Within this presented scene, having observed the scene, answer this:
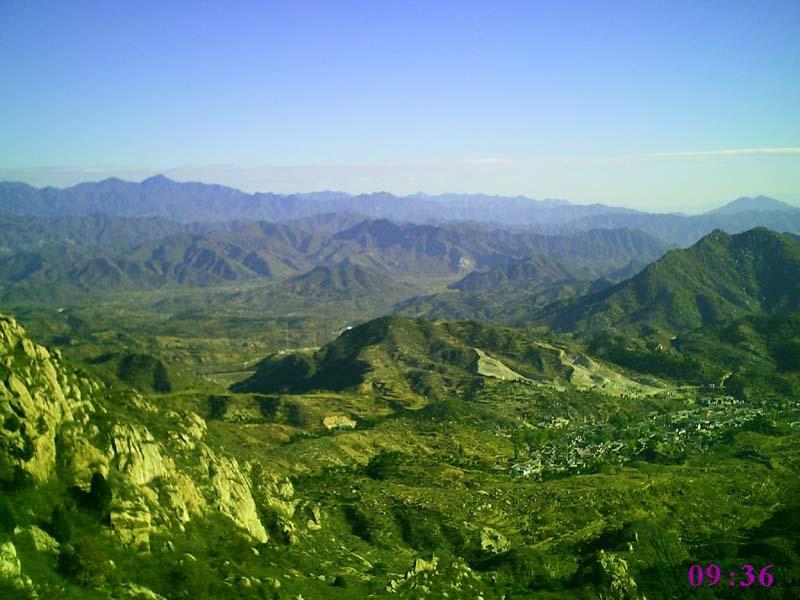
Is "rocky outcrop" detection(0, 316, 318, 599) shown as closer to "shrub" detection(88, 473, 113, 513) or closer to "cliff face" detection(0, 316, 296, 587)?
"cliff face" detection(0, 316, 296, 587)

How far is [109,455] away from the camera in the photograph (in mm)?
48625

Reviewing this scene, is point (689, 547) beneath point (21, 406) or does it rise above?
beneath

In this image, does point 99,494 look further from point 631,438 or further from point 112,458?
point 631,438

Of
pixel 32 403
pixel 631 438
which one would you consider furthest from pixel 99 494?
pixel 631 438

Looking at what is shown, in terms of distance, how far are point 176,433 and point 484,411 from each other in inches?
5204

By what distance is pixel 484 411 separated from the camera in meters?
185

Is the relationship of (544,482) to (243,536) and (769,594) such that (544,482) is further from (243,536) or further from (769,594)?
(243,536)

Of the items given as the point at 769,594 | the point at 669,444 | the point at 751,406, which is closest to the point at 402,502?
the point at 769,594

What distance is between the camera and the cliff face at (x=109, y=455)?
4259 centimetres

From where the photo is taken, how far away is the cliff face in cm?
4259

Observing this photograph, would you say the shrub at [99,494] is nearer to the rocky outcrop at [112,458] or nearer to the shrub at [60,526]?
the rocky outcrop at [112,458]
